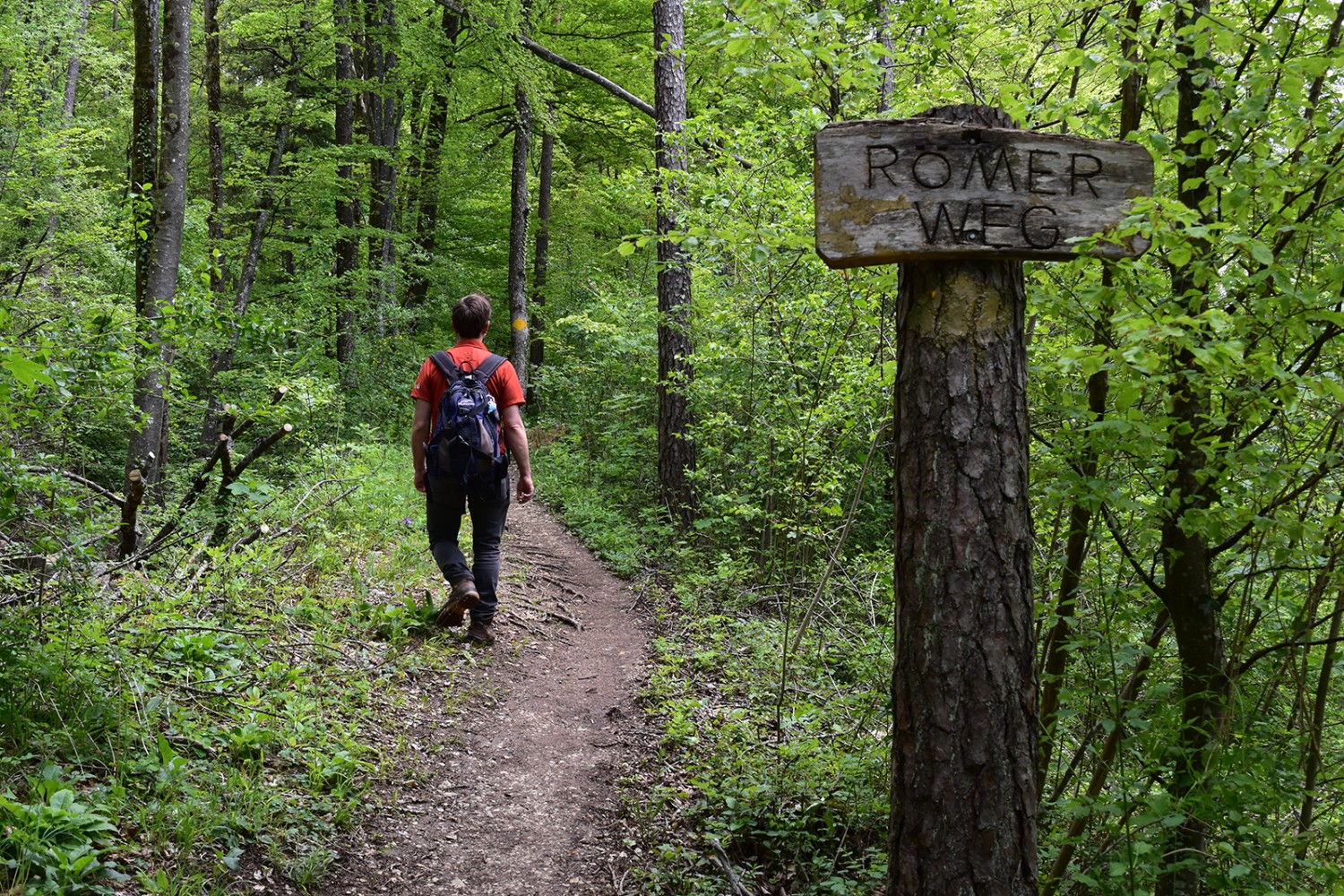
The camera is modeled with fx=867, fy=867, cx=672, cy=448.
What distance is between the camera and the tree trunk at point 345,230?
13352mm

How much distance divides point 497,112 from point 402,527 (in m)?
13.7

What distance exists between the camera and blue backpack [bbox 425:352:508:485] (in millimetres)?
5379

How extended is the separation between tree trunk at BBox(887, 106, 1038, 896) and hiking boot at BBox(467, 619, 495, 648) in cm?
393

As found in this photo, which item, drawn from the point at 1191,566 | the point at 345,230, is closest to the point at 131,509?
the point at 1191,566

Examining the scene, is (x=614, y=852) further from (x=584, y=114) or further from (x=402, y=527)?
(x=584, y=114)

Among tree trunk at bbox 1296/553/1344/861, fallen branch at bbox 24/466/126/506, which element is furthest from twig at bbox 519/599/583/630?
tree trunk at bbox 1296/553/1344/861

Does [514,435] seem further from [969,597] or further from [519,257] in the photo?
[519,257]

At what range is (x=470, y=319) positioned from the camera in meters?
5.59

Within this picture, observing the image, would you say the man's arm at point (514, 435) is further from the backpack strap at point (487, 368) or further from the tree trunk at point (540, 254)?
the tree trunk at point (540, 254)

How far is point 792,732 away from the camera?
444 cm

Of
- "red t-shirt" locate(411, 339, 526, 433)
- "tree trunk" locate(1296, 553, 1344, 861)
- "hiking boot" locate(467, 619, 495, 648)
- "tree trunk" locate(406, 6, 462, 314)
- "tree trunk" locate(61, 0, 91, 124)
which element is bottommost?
"hiking boot" locate(467, 619, 495, 648)

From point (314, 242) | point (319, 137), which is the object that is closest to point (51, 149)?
point (314, 242)

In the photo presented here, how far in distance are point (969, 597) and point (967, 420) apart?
1.55 feet

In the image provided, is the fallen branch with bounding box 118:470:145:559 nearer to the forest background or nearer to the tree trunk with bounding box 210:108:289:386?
the forest background
